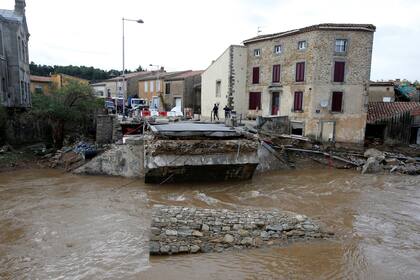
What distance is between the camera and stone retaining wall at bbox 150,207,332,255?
8.84 metres

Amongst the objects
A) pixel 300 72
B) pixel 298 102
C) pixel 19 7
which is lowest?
pixel 298 102

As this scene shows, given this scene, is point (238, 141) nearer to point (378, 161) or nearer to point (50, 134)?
point (378, 161)

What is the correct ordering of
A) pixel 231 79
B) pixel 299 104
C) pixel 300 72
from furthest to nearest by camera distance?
pixel 231 79, pixel 299 104, pixel 300 72

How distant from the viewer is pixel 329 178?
19328 millimetres

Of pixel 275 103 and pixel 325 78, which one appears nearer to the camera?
pixel 325 78

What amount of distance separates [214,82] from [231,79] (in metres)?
3.36

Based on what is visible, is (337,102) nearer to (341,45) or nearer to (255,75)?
(341,45)

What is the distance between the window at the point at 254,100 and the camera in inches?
1193

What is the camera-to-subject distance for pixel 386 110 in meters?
28.2

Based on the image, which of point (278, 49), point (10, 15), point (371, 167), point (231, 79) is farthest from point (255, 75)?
point (10, 15)

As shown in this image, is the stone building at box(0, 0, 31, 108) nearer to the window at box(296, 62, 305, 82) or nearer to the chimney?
the chimney

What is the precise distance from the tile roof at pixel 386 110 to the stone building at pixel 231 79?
36.4ft

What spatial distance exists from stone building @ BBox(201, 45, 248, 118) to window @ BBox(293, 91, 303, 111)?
226 inches

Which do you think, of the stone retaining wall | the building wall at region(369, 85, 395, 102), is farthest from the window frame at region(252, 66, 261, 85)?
the stone retaining wall
